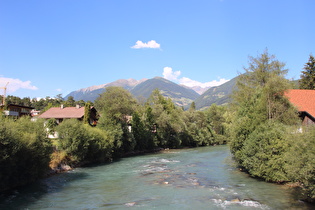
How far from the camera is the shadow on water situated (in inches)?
757

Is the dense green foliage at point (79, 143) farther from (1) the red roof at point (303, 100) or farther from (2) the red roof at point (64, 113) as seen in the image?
(1) the red roof at point (303, 100)

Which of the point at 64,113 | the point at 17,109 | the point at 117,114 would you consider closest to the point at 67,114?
the point at 64,113

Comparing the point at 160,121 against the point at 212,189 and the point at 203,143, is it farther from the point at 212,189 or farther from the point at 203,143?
the point at 212,189

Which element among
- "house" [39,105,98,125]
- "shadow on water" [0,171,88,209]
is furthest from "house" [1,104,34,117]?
"shadow on water" [0,171,88,209]

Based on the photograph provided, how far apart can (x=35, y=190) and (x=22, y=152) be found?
3.84 m

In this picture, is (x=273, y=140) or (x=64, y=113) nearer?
(x=273, y=140)

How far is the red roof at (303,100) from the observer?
1268 inches

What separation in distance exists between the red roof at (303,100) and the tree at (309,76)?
16660 mm

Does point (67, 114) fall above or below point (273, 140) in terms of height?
above

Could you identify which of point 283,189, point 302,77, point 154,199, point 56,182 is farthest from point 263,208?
point 302,77

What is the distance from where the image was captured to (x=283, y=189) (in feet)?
70.9

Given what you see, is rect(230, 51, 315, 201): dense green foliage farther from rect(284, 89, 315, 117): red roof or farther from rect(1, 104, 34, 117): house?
rect(1, 104, 34, 117): house

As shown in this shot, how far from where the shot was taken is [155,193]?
70.8 feet

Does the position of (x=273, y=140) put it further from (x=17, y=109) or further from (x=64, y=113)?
(x=17, y=109)
